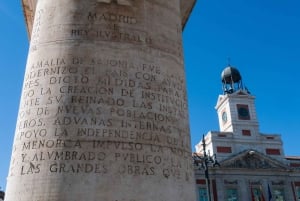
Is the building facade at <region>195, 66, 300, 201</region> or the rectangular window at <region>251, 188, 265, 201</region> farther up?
the building facade at <region>195, 66, 300, 201</region>

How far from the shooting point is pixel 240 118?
61812 millimetres

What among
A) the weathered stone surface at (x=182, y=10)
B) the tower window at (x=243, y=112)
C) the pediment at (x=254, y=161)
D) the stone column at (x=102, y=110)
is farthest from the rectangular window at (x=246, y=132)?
the stone column at (x=102, y=110)

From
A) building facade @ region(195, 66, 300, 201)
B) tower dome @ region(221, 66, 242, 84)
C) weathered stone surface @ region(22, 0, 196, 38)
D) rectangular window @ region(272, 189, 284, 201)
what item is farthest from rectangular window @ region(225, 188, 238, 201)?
weathered stone surface @ region(22, 0, 196, 38)

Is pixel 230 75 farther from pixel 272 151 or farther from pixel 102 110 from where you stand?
pixel 102 110

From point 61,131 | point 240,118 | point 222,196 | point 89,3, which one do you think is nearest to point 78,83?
point 61,131

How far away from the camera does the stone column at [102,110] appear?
5363 mm

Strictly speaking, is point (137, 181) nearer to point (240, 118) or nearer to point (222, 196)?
point (222, 196)

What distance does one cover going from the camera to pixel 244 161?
182 ft

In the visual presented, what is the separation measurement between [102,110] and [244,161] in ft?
176

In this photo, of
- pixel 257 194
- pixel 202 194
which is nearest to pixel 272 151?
pixel 257 194

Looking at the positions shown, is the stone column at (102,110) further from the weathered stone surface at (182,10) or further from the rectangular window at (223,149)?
the rectangular window at (223,149)

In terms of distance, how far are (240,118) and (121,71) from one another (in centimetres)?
5834

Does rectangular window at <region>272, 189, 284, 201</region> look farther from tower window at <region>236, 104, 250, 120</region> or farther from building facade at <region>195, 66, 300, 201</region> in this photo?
tower window at <region>236, 104, 250, 120</region>

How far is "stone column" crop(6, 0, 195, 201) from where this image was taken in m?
5.36
